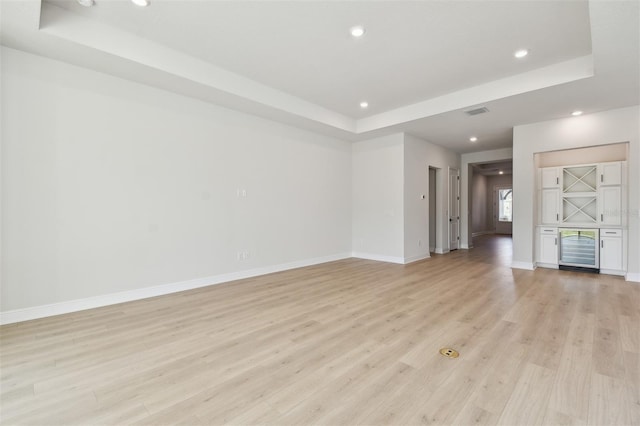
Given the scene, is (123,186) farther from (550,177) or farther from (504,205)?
(504,205)

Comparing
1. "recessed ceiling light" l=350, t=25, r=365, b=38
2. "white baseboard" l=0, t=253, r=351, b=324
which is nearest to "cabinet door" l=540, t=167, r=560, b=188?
"recessed ceiling light" l=350, t=25, r=365, b=38

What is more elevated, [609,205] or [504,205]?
[504,205]

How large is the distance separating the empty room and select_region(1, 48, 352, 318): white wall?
0.02 m

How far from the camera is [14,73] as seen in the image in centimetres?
311

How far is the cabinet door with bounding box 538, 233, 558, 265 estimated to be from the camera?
5.74 metres

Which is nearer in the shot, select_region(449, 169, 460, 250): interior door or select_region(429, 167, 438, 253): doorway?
select_region(429, 167, 438, 253): doorway

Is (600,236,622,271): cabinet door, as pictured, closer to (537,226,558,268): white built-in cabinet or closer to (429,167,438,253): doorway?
(537,226,558,268): white built-in cabinet

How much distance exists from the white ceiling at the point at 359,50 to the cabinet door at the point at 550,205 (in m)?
1.56

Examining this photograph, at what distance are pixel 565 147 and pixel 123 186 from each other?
7.22 m

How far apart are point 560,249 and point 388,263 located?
327 centimetres

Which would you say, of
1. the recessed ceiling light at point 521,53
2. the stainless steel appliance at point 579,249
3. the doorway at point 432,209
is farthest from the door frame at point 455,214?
the recessed ceiling light at point 521,53

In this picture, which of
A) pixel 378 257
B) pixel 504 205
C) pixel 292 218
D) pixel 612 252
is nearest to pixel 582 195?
pixel 612 252

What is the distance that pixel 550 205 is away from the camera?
591 cm

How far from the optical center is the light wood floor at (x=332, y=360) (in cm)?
174
